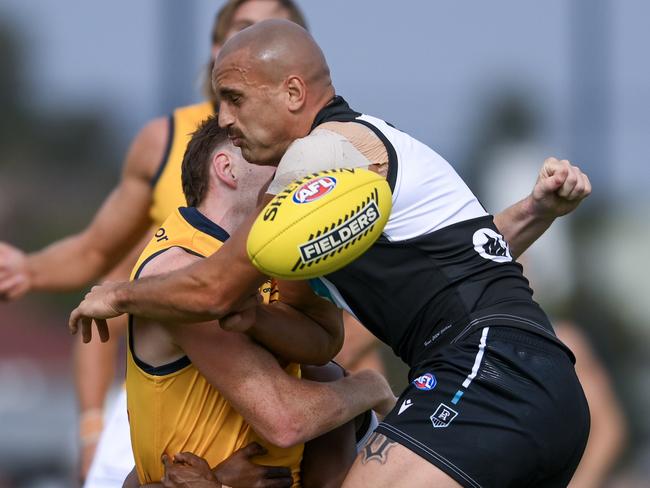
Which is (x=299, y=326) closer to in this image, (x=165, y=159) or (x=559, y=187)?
(x=559, y=187)

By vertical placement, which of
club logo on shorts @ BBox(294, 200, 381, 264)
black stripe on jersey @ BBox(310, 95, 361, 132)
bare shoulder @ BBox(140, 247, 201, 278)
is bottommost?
bare shoulder @ BBox(140, 247, 201, 278)

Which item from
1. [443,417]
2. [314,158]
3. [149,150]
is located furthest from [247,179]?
[149,150]

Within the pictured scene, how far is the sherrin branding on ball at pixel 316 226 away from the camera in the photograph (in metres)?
3.12

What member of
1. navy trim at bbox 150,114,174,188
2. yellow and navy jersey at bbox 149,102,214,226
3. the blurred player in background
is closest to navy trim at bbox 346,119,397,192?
the blurred player in background

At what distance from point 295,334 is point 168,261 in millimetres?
407

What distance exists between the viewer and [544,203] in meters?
4.08

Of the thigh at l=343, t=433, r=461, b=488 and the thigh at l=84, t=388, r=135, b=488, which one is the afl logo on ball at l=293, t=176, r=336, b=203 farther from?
the thigh at l=84, t=388, r=135, b=488

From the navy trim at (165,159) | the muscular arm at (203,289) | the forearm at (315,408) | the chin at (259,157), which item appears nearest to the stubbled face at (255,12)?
the navy trim at (165,159)

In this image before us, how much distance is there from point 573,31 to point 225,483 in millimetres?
9659

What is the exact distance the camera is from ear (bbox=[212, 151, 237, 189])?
12.3ft

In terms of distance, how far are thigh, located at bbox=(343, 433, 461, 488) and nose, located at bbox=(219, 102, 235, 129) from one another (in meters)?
0.99

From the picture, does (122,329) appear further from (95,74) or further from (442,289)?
(95,74)

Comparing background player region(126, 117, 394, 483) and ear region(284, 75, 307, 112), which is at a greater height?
ear region(284, 75, 307, 112)

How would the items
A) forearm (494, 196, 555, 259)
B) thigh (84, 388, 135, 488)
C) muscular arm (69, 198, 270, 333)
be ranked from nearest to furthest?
muscular arm (69, 198, 270, 333) → forearm (494, 196, 555, 259) → thigh (84, 388, 135, 488)
